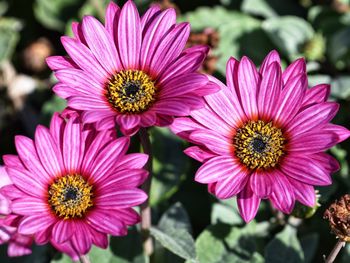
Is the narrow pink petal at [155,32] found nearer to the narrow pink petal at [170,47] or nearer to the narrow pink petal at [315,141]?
the narrow pink petal at [170,47]

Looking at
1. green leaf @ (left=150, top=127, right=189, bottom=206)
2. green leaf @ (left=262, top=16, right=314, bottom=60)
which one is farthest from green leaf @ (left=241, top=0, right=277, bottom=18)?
green leaf @ (left=150, top=127, right=189, bottom=206)

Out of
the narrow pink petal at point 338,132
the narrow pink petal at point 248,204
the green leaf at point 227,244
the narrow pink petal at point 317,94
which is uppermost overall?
the narrow pink petal at point 317,94

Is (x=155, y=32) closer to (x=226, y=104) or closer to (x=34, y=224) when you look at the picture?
(x=226, y=104)

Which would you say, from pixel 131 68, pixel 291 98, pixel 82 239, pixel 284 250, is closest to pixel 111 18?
pixel 131 68

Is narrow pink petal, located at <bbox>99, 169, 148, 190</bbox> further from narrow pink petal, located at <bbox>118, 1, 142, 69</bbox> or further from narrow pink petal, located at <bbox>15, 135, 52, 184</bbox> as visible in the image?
narrow pink petal, located at <bbox>118, 1, 142, 69</bbox>

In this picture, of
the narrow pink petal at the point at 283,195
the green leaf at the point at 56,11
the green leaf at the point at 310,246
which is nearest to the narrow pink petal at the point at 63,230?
the narrow pink petal at the point at 283,195

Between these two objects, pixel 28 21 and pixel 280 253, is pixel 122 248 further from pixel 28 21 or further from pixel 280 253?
pixel 28 21
